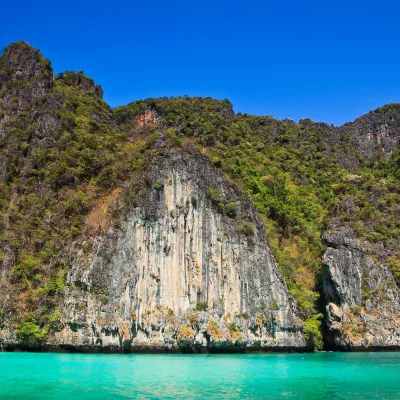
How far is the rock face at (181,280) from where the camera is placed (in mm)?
→ 31188

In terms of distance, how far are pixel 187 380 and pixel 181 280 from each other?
1600 centimetres

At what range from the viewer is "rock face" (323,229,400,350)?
38469 mm

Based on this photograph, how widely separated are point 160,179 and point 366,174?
32.0 m

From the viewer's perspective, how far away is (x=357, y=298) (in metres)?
40.0

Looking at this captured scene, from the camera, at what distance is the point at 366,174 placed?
58.3 metres

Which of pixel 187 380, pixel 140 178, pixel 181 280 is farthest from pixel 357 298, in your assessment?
pixel 187 380

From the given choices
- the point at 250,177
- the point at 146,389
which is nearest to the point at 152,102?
the point at 250,177

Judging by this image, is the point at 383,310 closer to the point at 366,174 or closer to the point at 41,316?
the point at 366,174

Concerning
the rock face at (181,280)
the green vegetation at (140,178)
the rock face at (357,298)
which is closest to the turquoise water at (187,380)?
the rock face at (181,280)

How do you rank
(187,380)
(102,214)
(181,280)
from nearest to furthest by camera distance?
(187,380)
(181,280)
(102,214)

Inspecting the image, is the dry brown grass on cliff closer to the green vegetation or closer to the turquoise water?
the green vegetation

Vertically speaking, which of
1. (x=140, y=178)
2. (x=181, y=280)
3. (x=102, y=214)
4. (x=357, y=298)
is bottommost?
(x=357, y=298)

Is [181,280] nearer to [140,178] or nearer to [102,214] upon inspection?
[102,214]

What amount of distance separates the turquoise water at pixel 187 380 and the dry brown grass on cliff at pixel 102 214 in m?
11.2
